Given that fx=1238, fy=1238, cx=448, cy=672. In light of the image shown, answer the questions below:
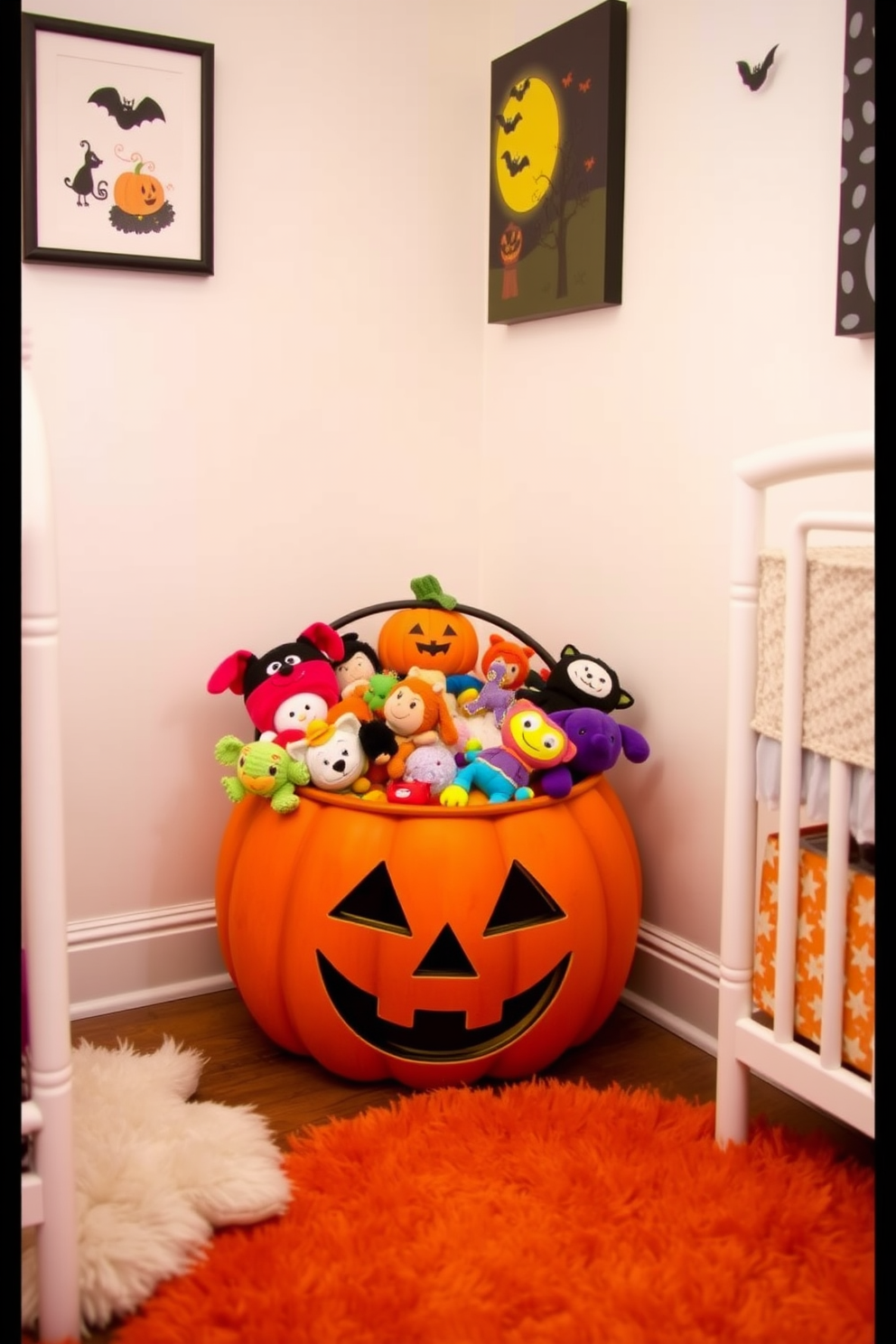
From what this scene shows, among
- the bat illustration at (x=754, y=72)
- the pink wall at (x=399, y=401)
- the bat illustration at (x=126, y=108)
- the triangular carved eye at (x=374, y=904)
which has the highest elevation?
the bat illustration at (x=126, y=108)

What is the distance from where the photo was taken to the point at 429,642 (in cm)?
201

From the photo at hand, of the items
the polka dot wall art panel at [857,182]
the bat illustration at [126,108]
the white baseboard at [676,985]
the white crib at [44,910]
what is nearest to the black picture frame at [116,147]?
the bat illustration at [126,108]

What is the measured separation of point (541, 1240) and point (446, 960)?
0.44m

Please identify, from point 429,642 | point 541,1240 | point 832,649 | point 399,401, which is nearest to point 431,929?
point 541,1240

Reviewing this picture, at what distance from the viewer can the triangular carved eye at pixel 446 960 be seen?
170cm

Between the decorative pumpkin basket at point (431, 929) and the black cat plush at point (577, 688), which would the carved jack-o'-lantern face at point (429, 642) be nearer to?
the black cat plush at point (577, 688)

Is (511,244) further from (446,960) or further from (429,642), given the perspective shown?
(446,960)

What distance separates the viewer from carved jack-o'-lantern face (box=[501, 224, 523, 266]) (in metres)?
2.22

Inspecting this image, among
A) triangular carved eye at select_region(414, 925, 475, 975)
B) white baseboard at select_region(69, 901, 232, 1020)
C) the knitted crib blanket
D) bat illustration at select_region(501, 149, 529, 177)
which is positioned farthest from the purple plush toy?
bat illustration at select_region(501, 149, 529, 177)

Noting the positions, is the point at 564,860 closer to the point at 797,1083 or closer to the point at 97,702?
the point at 797,1083

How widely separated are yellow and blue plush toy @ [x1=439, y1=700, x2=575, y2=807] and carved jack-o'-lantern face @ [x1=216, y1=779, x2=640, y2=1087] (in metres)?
0.03

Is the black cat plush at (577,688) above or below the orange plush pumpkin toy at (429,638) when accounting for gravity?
below

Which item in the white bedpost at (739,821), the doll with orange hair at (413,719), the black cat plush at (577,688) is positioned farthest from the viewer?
the black cat plush at (577,688)

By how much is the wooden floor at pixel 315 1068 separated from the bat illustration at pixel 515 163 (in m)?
1.47
